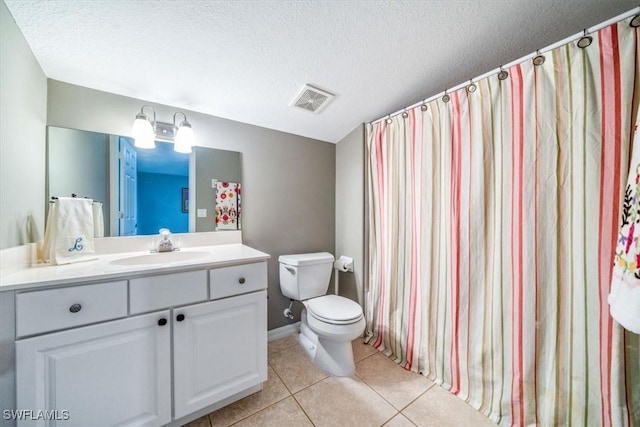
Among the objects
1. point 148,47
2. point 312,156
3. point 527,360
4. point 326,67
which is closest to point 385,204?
point 312,156

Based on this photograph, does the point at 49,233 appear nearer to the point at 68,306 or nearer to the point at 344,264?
the point at 68,306

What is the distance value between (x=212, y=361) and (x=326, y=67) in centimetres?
170

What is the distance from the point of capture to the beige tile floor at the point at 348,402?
1156mm

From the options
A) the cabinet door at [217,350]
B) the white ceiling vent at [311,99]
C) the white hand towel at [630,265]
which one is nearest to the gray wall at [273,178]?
the white ceiling vent at [311,99]

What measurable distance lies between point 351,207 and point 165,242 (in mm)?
1424

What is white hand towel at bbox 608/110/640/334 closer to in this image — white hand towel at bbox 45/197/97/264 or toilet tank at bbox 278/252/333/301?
toilet tank at bbox 278/252/333/301

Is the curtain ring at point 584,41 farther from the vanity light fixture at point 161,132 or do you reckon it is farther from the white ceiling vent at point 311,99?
the vanity light fixture at point 161,132

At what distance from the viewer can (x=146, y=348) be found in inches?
38.6

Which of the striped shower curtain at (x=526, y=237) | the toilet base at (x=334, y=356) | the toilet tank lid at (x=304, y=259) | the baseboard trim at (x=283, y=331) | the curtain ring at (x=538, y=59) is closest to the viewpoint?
the striped shower curtain at (x=526, y=237)

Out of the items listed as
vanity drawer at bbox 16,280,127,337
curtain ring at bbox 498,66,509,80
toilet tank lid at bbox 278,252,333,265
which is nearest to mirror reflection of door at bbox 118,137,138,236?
vanity drawer at bbox 16,280,127,337

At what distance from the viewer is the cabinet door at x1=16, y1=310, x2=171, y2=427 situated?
2.61ft

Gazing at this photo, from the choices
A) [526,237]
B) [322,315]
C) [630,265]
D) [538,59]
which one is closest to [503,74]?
[538,59]

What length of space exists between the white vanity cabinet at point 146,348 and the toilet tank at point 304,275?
1.53 feet

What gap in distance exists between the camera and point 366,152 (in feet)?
6.28
